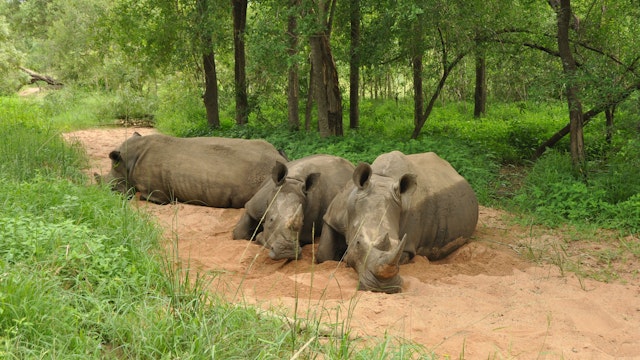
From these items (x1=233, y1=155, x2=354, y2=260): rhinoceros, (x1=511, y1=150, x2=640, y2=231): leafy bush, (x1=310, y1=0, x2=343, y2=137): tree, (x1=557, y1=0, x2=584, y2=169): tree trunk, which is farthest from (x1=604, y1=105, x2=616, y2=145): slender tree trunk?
(x1=310, y1=0, x2=343, y2=137): tree

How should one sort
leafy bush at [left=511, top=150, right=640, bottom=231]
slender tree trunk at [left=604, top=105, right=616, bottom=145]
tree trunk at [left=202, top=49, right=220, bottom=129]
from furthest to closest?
tree trunk at [left=202, top=49, right=220, bottom=129]
slender tree trunk at [left=604, top=105, right=616, bottom=145]
leafy bush at [left=511, top=150, right=640, bottom=231]

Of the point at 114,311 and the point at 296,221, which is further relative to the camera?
the point at 296,221

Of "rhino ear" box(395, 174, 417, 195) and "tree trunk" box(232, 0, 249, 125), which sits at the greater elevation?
"tree trunk" box(232, 0, 249, 125)

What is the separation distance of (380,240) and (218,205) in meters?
4.46

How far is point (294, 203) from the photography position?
6.86m

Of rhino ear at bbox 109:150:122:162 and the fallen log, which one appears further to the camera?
the fallen log

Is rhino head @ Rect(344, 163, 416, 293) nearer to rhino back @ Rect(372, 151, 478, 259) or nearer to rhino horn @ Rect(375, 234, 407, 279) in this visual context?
rhino horn @ Rect(375, 234, 407, 279)

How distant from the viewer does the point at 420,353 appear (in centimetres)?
375

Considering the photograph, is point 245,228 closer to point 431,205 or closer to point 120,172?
point 431,205

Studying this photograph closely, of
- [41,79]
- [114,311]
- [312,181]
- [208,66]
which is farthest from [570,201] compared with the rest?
[41,79]

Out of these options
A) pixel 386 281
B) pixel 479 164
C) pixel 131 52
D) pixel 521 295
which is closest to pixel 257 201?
pixel 386 281

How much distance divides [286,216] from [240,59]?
10.6 meters

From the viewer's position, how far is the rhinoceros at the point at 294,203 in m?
6.53

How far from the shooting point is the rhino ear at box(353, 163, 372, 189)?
6.10 meters
